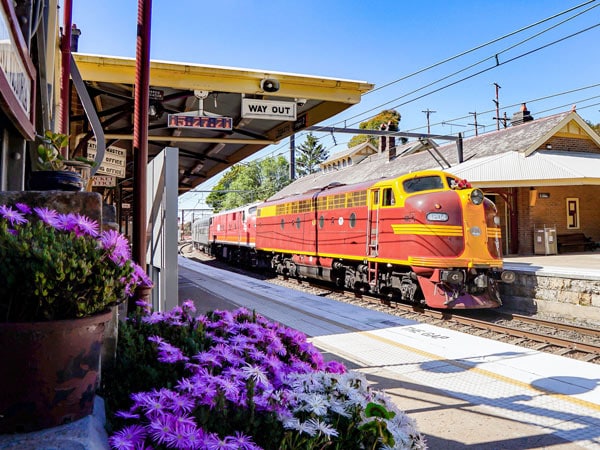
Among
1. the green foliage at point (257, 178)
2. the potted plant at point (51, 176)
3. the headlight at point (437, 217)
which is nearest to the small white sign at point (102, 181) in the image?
the potted plant at point (51, 176)

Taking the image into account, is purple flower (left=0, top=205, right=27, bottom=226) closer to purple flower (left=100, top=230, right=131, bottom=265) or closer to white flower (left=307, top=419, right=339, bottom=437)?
purple flower (left=100, top=230, right=131, bottom=265)

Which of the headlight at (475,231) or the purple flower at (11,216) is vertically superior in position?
the purple flower at (11,216)

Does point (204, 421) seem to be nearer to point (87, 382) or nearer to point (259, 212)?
point (87, 382)

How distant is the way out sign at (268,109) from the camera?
6.95 meters

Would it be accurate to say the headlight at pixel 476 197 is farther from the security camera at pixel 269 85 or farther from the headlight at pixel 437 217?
the security camera at pixel 269 85

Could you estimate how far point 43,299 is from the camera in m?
1.47

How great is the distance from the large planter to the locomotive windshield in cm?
984

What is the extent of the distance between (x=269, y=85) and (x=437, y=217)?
5108 millimetres

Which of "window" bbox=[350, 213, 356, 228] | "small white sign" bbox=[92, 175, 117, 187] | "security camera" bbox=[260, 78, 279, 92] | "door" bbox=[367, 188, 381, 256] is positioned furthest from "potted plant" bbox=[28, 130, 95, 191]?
"window" bbox=[350, 213, 356, 228]

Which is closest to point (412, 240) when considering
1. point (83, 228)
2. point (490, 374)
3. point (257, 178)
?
point (490, 374)

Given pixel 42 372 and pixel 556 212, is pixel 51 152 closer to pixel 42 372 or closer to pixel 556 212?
pixel 42 372

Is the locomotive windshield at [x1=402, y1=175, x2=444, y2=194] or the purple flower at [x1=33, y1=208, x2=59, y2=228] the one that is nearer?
the purple flower at [x1=33, y1=208, x2=59, y2=228]

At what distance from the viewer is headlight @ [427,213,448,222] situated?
10.2 metres

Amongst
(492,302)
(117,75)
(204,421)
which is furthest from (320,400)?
(492,302)
